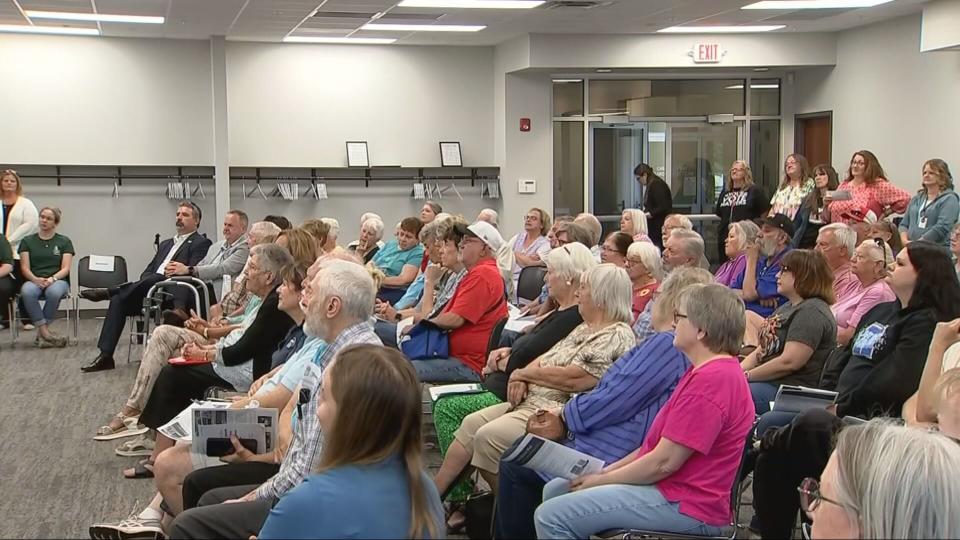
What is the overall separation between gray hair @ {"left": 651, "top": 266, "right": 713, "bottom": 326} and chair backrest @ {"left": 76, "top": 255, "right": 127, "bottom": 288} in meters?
7.21

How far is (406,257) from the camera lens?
8648 mm

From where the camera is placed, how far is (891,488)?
1880 mm

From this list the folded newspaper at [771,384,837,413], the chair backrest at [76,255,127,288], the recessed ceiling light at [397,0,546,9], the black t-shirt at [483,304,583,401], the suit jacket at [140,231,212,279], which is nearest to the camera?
the folded newspaper at [771,384,837,413]

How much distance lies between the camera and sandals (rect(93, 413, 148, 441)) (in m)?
6.42

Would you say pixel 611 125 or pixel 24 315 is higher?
pixel 611 125

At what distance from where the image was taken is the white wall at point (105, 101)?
40.5 ft

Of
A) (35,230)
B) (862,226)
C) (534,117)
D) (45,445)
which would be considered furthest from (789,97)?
(45,445)

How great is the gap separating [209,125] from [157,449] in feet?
27.4

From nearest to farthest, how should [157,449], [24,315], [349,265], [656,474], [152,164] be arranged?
[656,474]
[349,265]
[157,449]
[24,315]
[152,164]

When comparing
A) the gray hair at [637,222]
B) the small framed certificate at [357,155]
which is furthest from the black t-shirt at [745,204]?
the small framed certificate at [357,155]

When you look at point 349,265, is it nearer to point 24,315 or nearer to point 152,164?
point 24,315

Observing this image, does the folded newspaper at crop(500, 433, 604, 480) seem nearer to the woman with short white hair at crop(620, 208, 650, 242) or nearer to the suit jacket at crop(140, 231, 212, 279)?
the woman with short white hair at crop(620, 208, 650, 242)

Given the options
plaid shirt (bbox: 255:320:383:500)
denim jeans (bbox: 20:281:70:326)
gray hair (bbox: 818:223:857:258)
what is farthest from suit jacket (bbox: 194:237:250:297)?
plaid shirt (bbox: 255:320:383:500)

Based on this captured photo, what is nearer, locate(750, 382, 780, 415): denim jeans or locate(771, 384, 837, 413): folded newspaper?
locate(771, 384, 837, 413): folded newspaper
